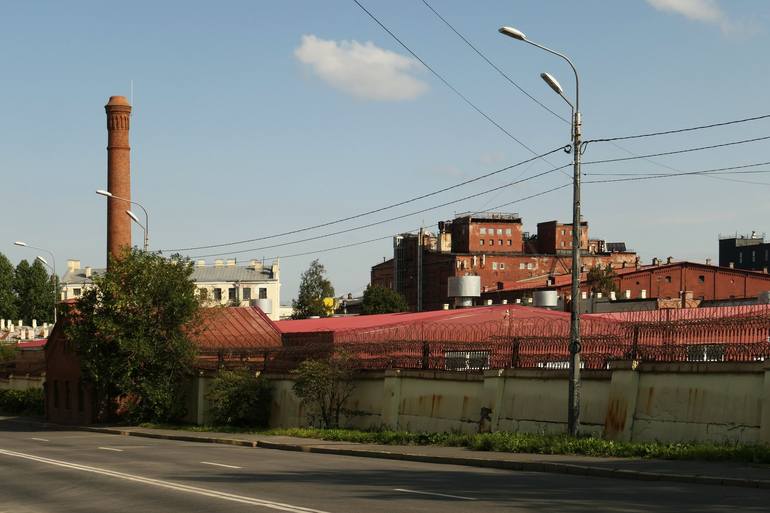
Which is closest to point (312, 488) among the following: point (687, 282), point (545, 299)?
point (545, 299)

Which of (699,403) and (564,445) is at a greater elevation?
(699,403)

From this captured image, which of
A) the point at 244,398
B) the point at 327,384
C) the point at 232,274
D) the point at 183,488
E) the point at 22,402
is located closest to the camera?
the point at 183,488

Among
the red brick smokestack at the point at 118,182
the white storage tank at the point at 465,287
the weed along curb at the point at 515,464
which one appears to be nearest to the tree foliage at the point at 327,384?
the weed along curb at the point at 515,464

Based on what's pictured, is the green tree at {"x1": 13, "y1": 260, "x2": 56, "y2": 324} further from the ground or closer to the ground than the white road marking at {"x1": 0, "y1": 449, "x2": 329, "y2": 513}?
further from the ground

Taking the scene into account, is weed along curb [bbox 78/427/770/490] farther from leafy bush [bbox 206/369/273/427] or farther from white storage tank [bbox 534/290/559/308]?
white storage tank [bbox 534/290/559/308]

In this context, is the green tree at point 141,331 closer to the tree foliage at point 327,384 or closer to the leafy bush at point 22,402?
the tree foliage at point 327,384

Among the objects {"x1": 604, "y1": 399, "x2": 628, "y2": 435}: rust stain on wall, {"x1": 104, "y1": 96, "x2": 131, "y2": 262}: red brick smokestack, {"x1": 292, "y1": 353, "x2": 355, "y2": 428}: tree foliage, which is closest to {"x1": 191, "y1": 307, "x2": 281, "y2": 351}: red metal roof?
{"x1": 292, "y1": 353, "x2": 355, "y2": 428}: tree foliage

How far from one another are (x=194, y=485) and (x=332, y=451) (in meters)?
10.5

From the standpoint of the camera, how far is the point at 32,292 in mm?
152250

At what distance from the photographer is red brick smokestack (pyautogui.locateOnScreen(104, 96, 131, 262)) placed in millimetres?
67500

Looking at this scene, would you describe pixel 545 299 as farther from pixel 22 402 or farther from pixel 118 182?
pixel 22 402

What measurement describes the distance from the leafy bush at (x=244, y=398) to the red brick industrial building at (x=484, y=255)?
84072mm

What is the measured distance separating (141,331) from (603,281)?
60394mm

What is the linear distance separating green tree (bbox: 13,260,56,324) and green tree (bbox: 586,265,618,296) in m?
82.1
